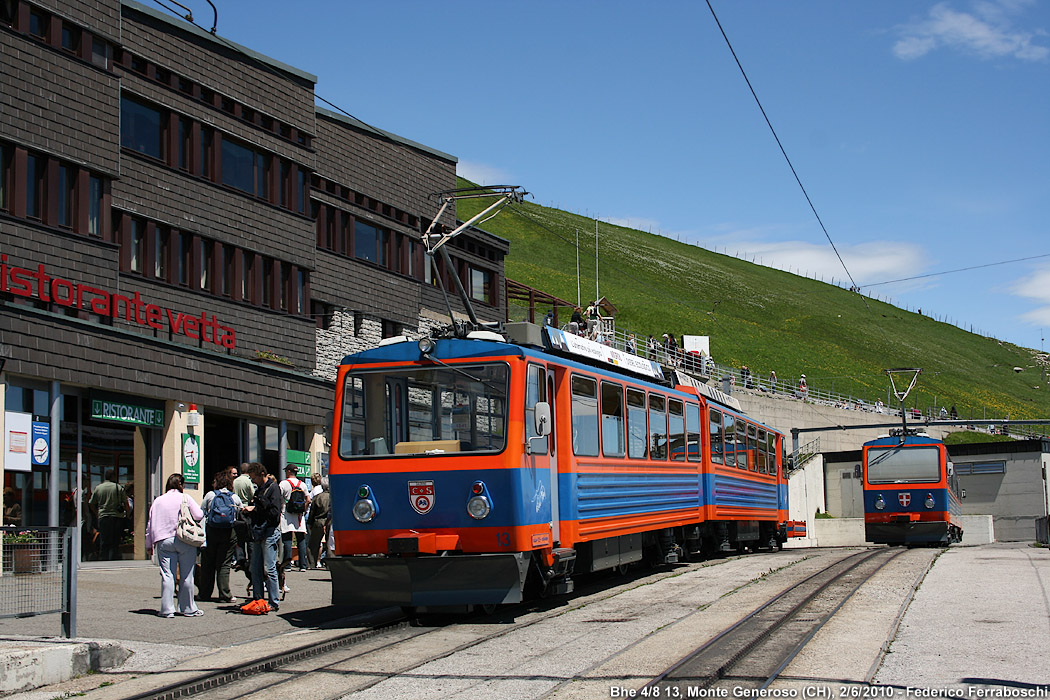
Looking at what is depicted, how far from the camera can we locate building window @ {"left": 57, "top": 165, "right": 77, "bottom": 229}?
880 inches

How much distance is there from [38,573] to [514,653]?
4299mm

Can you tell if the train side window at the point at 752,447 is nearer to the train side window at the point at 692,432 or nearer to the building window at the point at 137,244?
the train side window at the point at 692,432

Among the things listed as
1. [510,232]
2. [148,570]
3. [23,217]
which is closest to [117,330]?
[23,217]

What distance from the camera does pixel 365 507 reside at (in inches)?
519

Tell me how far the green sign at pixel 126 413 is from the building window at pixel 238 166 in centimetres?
661

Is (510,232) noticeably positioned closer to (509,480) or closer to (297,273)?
(297,273)

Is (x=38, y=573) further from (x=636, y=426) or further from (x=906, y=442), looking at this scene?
(x=906, y=442)

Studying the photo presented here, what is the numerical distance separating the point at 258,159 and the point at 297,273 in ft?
9.82

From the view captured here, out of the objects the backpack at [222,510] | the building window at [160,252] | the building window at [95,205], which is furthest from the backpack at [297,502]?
the building window at [160,252]

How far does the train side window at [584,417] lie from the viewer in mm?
14680

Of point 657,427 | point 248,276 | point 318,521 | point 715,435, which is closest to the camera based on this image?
point 657,427

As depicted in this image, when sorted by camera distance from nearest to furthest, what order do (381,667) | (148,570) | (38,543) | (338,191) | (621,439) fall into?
1. (381,667)
2. (38,543)
3. (621,439)
4. (148,570)
5. (338,191)

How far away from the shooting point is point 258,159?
29078 millimetres

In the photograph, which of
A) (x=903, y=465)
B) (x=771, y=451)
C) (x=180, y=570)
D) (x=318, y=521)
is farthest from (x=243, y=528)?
(x=903, y=465)
